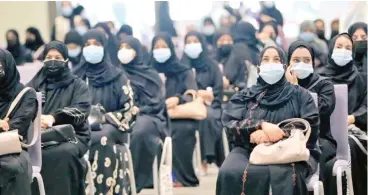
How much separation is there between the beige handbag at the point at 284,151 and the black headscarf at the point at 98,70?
2163 millimetres

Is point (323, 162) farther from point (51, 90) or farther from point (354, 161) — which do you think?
point (51, 90)

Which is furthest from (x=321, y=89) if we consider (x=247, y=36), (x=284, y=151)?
(x=247, y=36)

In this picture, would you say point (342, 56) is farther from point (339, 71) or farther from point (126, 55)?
point (126, 55)

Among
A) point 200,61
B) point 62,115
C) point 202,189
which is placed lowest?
point 202,189

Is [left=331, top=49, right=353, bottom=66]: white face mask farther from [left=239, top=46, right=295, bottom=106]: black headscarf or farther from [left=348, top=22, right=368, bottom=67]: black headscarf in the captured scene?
[left=239, top=46, right=295, bottom=106]: black headscarf

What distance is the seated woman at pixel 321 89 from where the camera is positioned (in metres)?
5.20

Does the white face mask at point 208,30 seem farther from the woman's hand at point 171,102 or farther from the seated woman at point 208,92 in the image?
the woman's hand at point 171,102

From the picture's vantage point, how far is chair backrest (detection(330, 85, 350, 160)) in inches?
204

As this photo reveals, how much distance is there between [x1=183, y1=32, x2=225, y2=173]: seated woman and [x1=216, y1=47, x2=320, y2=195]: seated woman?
323 centimetres

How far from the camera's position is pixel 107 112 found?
6.38 metres

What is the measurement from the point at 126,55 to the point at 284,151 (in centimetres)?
295

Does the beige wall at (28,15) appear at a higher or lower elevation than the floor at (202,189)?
higher

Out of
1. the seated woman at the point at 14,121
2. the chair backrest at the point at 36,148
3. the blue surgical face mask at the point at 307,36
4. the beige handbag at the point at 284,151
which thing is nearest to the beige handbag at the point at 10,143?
the seated woman at the point at 14,121

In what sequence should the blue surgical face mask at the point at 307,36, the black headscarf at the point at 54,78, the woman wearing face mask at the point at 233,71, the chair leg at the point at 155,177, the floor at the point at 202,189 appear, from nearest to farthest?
the black headscarf at the point at 54,78 < the chair leg at the point at 155,177 < the floor at the point at 202,189 < the woman wearing face mask at the point at 233,71 < the blue surgical face mask at the point at 307,36
